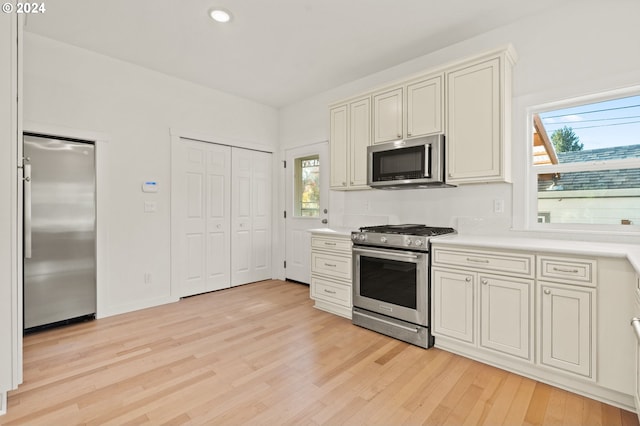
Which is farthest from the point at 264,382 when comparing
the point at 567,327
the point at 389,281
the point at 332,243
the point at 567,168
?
the point at 567,168

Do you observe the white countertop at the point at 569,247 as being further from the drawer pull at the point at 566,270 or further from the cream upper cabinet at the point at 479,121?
the cream upper cabinet at the point at 479,121

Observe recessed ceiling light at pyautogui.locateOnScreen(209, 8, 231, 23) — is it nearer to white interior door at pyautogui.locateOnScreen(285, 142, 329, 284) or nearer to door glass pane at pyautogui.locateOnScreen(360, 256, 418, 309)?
white interior door at pyautogui.locateOnScreen(285, 142, 329, 284)

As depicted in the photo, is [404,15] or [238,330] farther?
[238,330]

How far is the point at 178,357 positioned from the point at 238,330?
625mm

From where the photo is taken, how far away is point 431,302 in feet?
8.53

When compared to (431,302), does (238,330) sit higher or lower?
lower

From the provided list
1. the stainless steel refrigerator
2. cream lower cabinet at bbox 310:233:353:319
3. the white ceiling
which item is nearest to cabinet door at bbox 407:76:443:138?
the white ceiling

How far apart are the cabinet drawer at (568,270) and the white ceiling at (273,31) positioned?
2005mm

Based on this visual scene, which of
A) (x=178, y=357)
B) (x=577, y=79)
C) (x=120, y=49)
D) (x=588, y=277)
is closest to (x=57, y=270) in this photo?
(x=178, y=357)

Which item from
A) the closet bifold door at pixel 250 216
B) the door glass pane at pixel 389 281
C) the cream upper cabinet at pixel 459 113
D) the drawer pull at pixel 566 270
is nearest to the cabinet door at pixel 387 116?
the cream upper cabinet at pixel 459 113

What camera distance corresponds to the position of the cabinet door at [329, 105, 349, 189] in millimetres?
3641

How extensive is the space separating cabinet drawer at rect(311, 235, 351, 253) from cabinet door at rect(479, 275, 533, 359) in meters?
1.33

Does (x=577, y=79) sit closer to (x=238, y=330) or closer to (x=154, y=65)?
(x=238, y=330)

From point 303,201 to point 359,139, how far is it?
1.60 metres
